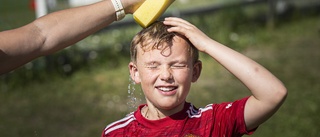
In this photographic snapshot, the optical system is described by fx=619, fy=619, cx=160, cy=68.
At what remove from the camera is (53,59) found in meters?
8.21

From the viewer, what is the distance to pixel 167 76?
278 centimetres

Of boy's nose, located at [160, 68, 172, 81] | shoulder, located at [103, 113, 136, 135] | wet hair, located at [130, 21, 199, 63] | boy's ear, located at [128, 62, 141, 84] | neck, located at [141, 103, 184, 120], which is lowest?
shoulder, located at [103, 113, 136, 135]

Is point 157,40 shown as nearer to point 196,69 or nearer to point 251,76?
point 196,69

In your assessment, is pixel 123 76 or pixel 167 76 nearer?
pixel 167 76

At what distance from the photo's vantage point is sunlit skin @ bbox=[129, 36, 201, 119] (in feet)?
9.21

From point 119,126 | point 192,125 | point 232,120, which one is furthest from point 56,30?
point 232,120

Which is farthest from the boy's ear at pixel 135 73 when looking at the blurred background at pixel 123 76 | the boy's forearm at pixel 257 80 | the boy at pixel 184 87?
the blurred background at pixel 123 76

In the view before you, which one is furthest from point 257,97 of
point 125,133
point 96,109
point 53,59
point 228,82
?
point 53,59

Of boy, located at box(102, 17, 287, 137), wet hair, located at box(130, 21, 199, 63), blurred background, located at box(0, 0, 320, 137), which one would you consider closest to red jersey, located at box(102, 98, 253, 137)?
boy, located at box(102, 17, 287, 137)

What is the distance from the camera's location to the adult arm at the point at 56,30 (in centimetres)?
298

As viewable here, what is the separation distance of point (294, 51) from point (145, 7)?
269 inches

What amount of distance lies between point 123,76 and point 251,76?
5.45 meters

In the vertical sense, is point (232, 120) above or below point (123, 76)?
above

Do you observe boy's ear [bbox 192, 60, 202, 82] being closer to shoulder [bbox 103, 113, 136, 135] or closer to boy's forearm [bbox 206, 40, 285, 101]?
boy's forearm [bbox 206, 40, 285, 101]
